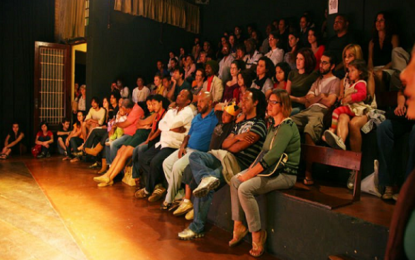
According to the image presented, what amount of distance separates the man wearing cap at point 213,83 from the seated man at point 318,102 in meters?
1.87

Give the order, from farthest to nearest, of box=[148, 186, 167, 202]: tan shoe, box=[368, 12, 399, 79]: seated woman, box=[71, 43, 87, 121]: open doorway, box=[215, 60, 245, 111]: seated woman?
1. box=[71, 43, 87, 121]: open doorway
2. box=[215, 60, 245, 111]: seated woman
3. box=[148, 186, 167, 202]: tan shoe
4. box=[368, 12, 399, 79]: seated woman

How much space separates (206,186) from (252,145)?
0.56 metres

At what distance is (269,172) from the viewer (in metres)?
2.93

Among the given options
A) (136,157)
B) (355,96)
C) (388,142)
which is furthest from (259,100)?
(136,157)

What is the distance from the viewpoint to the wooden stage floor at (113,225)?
291cm

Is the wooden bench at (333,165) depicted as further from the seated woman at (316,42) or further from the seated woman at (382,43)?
the seated woman at (316,42)

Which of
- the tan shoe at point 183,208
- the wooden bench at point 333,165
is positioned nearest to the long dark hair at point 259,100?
the wooden bench at point 333,165

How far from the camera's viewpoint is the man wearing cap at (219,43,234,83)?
20.5 ft

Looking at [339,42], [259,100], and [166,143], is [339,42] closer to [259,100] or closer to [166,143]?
[259,100]

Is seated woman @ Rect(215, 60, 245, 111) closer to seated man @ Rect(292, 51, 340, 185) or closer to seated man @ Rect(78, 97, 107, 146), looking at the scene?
seated man @ Rect(292, 51, 340, 185)

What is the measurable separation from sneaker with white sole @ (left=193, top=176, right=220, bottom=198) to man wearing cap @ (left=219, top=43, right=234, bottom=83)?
125 inches

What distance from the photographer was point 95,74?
27.3 ft

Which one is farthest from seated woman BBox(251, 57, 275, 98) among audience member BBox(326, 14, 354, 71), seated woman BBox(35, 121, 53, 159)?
seated woman BBox(35, 121, 53, 159)

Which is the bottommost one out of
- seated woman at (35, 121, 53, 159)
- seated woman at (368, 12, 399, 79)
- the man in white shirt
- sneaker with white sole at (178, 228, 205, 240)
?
sneaker with white sole at (178, 228, 205, 240)
